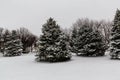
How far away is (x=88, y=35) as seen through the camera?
63.4 ft

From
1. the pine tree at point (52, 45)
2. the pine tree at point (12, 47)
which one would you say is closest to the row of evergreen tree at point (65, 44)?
the pine tree at point (52, 45)

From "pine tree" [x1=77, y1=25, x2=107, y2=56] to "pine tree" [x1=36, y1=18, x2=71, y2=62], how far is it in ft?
14.2

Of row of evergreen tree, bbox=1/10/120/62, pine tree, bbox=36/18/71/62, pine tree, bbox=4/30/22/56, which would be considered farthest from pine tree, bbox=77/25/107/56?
pine tree, bbox=4/30/22/56

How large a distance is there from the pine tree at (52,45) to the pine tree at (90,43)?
433 cm

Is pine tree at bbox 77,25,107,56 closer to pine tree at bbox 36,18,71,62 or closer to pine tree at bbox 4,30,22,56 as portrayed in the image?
pine tree at bbox 36,18,71,62

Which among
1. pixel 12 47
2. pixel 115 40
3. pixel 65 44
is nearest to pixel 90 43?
pixel 115 40

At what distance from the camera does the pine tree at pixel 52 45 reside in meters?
14.4

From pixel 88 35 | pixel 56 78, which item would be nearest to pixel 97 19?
pixel 88 35

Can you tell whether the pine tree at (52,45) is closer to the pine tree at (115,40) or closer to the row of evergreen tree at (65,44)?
the row of evergreen tree at (65,44)

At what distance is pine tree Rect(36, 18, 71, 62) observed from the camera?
14383mm

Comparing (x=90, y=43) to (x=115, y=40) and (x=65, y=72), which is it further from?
(x=65, y=72)

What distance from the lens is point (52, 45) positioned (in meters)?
15.0

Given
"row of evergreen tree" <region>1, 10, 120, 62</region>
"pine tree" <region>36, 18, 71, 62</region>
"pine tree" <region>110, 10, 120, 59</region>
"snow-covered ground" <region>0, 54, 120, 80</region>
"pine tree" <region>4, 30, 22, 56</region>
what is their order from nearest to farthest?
"snow-covered ground" <region>0, 54, 120, 80</region> → "pine tree" <region>36, 18, 71, 62</region> → "row of evergreen tree" <region>1, 10, 120, 62</region> → "pine tree" <region>110, 10, 120, 59</region> → "pine tree" <region>4, 30, 22, 56</region>

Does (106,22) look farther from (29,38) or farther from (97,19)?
(29,38)
